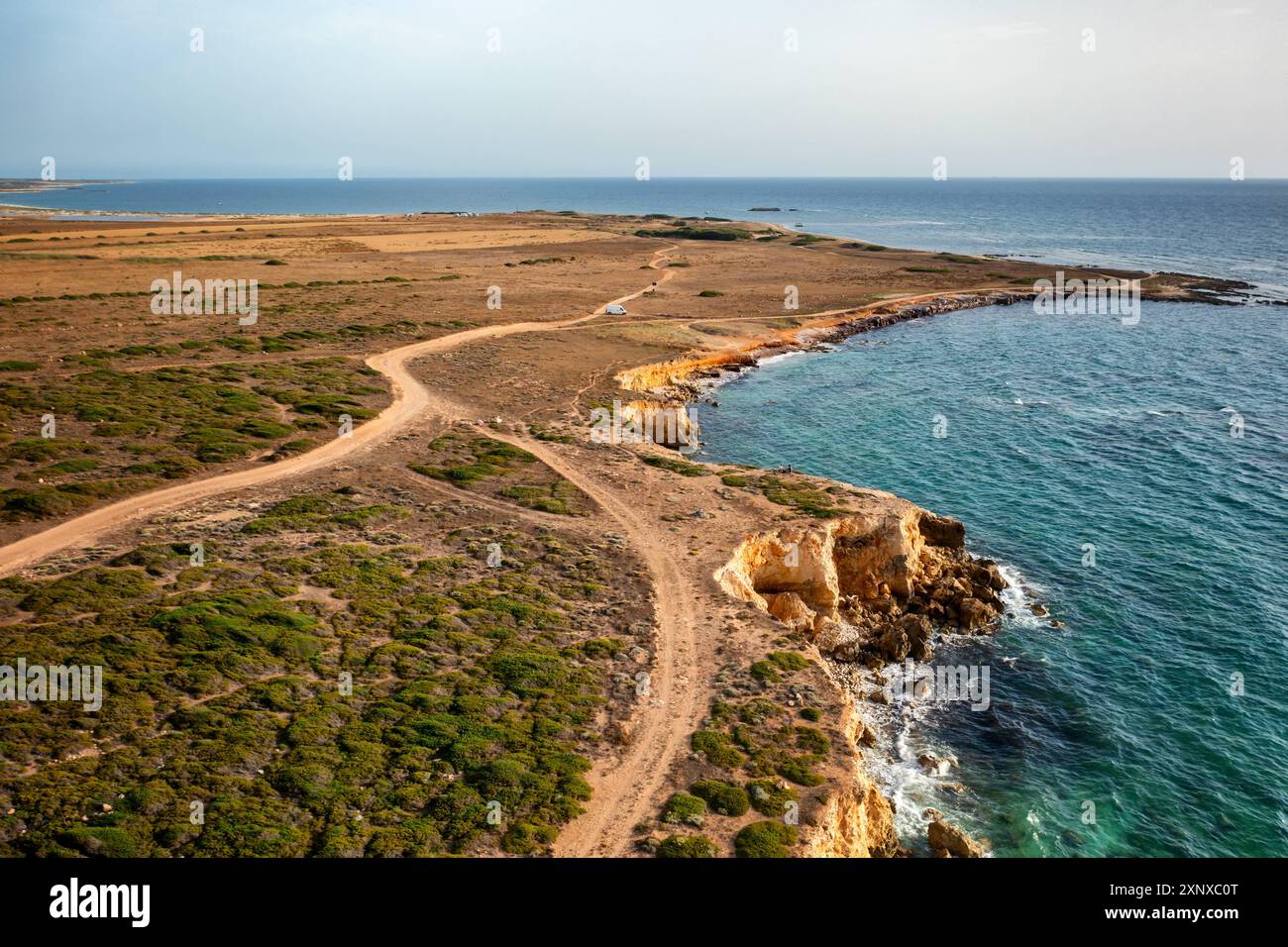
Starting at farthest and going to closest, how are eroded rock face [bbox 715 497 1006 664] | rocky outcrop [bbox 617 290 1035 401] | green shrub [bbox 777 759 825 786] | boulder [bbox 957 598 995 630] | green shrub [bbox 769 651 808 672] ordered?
rocky outcrop [bbox 617 290 1035 401] < boulder [bbox 957 598 995 630] < eroded rock face [bbox 715 497 1006 664] < green shrub [bbox 769 651 808 672] < green shrub [bbox 777 759 825 786]

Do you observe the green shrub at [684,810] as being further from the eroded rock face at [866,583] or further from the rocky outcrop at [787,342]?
the rocky outcrop at [787,342]

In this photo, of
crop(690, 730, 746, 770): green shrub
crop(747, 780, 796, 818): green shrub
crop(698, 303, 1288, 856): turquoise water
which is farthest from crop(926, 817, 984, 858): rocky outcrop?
crop(690, 730, 746, 770): green shrub

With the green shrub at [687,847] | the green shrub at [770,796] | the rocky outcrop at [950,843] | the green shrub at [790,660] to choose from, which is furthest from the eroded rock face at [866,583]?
the green shrub at [687,847]

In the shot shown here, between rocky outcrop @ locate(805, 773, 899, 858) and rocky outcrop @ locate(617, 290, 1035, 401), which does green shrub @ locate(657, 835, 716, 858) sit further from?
rocky outcrop @ locate(617, 290, 1035, 401)

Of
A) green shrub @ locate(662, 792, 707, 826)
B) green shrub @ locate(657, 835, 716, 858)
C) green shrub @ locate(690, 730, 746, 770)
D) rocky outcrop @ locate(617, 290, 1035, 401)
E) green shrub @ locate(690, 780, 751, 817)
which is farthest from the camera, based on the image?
rocky outcrop @ locate(617, 290, 1035, 401)

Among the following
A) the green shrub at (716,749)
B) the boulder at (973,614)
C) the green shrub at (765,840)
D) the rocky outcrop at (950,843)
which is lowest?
the rocky outcrop at (950,843)

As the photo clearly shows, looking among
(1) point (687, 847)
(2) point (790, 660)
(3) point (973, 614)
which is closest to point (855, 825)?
(1) point (687, 847)
